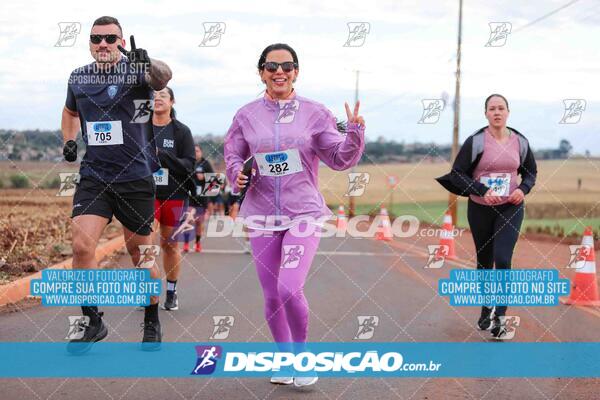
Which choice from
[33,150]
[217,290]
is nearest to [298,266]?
[217,290]

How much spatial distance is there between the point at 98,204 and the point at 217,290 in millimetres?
4235

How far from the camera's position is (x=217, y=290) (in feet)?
34.9

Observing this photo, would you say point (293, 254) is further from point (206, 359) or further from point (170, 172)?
point (170, 172)

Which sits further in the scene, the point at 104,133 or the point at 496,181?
the point at 496,181

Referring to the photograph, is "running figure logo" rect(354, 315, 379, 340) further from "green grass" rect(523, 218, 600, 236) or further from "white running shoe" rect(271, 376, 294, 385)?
"green grass" rect(523, 218, 600, 236)

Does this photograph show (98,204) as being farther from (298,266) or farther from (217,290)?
(217,290)

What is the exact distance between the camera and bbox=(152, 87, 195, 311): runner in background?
8758mm

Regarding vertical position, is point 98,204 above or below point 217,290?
above

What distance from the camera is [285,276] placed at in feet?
18.9

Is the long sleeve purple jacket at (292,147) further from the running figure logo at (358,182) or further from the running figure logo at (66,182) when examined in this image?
the running figure logo at (358,182)

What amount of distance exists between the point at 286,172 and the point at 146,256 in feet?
5.82

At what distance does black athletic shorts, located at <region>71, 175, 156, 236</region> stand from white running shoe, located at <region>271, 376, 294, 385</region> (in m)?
1.67

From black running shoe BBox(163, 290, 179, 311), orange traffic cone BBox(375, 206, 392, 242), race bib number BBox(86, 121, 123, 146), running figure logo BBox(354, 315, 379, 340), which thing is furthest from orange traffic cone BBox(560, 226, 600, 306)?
orange traffic cone BBox(375, 206, 392, 242)

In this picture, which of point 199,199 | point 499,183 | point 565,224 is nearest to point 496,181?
point 499,183
